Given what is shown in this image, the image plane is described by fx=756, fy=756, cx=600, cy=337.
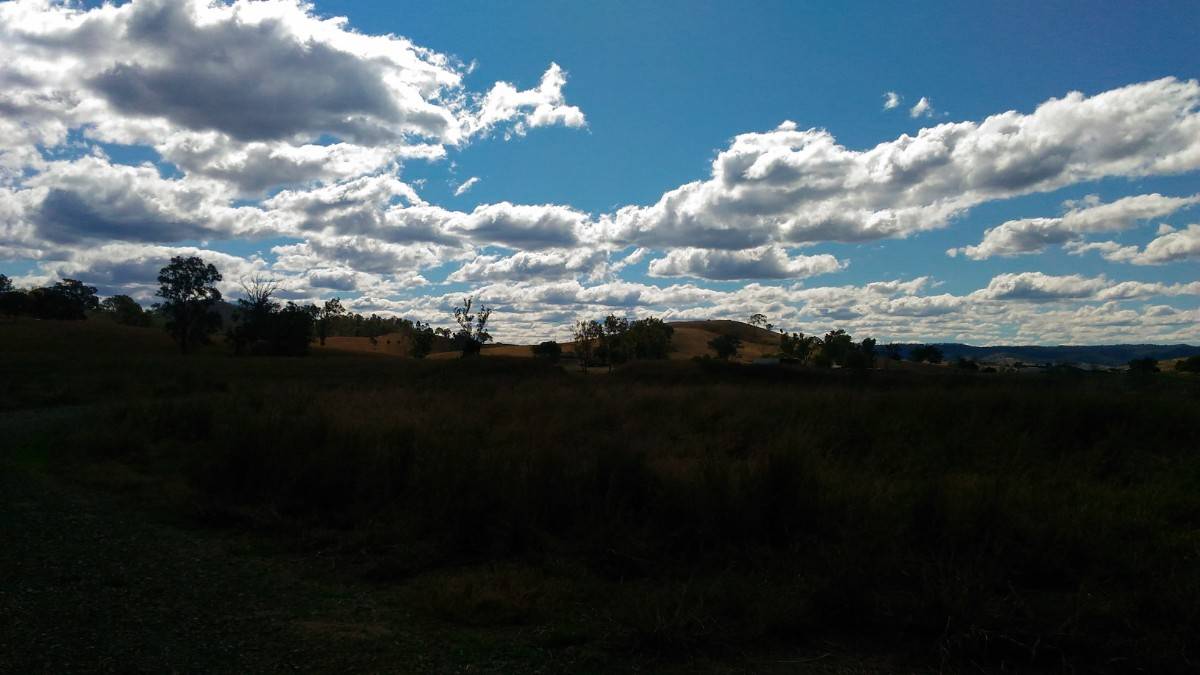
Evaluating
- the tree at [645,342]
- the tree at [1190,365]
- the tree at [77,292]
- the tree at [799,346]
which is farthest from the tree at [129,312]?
the tree at [1190,365]

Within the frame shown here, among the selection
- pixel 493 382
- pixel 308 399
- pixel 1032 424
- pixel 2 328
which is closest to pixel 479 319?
pixel 2 328

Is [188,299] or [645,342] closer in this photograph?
[188,299]

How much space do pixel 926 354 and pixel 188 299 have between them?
82.5 m

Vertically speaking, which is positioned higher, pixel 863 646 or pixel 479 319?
pixel 479 319

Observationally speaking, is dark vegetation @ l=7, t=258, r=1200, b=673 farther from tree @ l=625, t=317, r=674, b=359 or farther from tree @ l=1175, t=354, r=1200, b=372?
tree @ l=625, t=317, r=674, b=359

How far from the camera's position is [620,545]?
728cm

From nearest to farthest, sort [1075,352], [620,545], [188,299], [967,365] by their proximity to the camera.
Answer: [620,545], [967,365], [188,299], [1075,352]

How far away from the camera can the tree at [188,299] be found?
7994cm

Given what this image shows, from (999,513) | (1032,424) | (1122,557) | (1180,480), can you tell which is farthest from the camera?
(1032,424)

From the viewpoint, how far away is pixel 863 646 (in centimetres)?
545

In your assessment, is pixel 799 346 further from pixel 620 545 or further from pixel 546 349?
pixel 620 545

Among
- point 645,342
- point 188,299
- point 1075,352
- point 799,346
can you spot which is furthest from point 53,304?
point 1075,352

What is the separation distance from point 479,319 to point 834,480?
93.1m

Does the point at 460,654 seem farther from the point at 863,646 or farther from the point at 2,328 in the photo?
the point at 2,328
